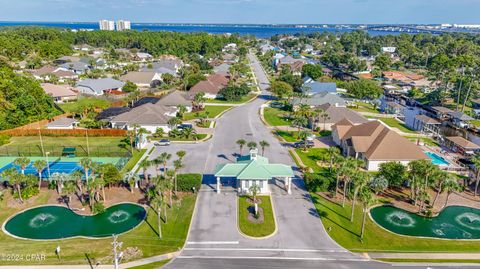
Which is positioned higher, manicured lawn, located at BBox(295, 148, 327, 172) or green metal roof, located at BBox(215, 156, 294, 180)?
green metal roof, located at BBox(215, 156, 294, 180)

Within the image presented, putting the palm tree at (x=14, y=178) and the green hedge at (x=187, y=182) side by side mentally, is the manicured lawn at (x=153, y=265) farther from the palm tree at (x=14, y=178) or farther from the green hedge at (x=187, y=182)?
the palm tree at (x=14, y=178)

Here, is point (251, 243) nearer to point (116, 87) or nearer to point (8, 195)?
point (8, 195)

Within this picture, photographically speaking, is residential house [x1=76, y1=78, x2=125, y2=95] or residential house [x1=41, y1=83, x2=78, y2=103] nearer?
residential house [x1=41, y1=83, x2=78, y2=103]

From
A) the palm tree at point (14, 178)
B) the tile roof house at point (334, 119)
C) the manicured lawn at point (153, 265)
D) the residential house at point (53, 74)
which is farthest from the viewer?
the residential house at point (53, 74)

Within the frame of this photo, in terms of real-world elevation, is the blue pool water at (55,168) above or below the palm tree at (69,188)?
below

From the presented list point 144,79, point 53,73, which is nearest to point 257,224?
point 144,79

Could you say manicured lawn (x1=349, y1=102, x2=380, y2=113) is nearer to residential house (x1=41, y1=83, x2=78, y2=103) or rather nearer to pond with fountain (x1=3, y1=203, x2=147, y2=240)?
pond with fountain (x1=3, y1=203, x2=147, y2=240)

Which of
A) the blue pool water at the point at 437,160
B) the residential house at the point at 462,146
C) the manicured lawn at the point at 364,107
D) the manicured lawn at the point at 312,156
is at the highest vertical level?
the manicured lawn at the point at 364,107

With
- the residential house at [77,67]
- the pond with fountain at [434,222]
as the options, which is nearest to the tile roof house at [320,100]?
the pond with fountain at [434,222]

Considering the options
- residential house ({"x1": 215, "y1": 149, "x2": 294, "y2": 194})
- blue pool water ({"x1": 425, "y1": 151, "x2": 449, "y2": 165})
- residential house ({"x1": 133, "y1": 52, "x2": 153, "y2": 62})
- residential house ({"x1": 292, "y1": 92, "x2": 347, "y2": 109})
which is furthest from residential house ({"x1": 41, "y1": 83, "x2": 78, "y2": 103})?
residential house ({"x1": 133, "y1": 52, "x2": 153, "y2": 62})
